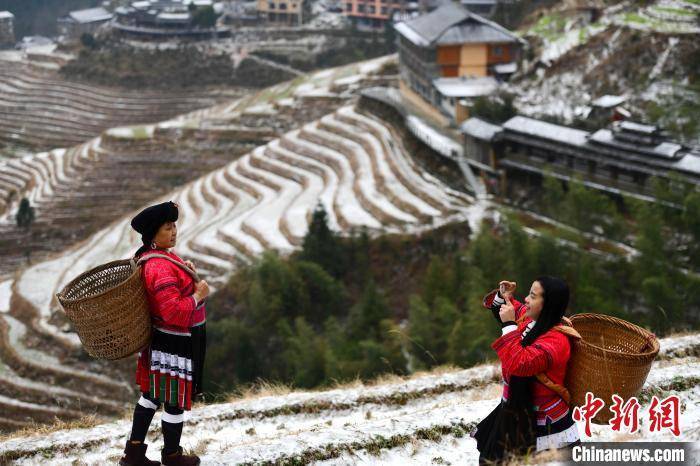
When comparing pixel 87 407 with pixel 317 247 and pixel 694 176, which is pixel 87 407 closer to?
pixel 317 247

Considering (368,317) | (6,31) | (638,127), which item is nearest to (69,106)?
(6,31)

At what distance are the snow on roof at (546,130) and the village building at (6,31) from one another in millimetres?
66098

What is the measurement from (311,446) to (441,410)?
129cm

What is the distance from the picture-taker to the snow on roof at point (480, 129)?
23.8 m

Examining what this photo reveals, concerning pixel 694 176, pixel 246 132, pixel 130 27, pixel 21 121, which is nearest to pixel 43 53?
pixel 130 27

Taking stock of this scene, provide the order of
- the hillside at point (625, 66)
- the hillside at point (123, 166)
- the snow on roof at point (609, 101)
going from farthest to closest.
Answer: the hillside at point (123, 166), the hillside at point (625, 66), the snow on roof at point (609, 101)

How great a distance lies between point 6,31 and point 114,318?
8115 cm

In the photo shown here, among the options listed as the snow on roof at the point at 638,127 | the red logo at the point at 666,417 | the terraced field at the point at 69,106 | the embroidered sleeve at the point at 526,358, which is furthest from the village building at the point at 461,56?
the terraced field at the point at 69,106

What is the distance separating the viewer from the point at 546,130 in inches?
895

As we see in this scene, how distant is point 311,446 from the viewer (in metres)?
5.64

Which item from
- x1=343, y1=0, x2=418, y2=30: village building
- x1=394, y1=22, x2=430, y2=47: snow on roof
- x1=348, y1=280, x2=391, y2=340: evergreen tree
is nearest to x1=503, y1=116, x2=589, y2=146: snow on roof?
x1=348, y1=280, x2=391, y2=340: evergreen tree

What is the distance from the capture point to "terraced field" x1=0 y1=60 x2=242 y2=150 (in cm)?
5353

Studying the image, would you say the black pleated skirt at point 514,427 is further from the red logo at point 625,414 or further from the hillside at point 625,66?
the hillside at point 625,66

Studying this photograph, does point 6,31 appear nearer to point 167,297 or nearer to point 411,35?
point 411,35
